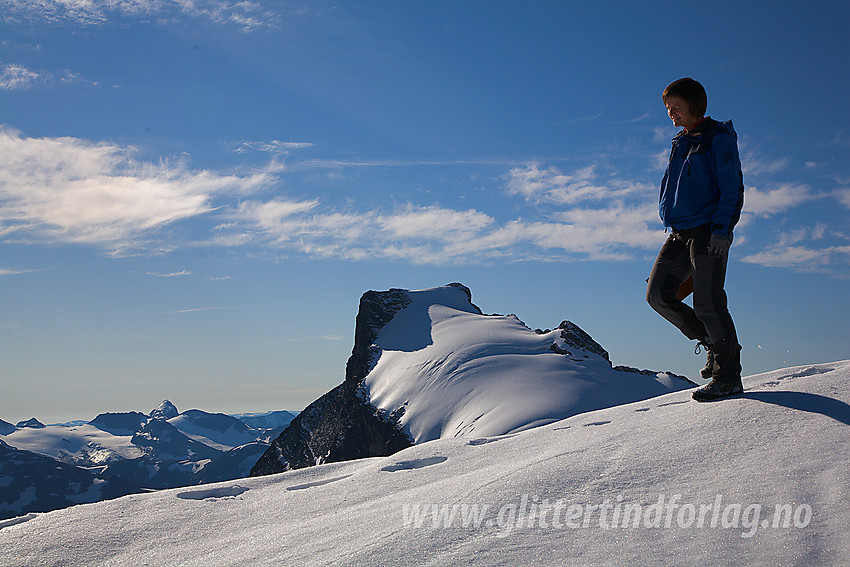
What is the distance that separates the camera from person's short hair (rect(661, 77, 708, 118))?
4812 mm

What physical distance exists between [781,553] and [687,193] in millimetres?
3146

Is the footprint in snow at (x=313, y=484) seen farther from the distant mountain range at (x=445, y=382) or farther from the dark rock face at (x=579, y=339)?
the dark rock face at (x=579, y=339)

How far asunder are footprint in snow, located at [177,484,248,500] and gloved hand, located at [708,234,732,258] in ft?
15.1

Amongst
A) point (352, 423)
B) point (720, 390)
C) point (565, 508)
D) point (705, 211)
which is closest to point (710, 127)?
point (705, 211)

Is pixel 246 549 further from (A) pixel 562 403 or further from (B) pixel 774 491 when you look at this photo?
→ (A) pixel 562 403

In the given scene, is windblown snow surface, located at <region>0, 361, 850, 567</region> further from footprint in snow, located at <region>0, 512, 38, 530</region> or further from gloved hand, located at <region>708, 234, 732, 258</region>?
gloved hand, located at <region>708, 234, 732, 258</region>

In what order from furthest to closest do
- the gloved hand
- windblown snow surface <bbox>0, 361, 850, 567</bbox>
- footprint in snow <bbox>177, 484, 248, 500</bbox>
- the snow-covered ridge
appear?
the snow-covered ridge < footprint in snow <bbox>177, 484, 248, 500</bbox> < the gloved hand < windblown snow surface <bbox>0, 361, 850, 567</bbox>

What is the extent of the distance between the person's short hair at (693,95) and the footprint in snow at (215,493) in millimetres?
5275

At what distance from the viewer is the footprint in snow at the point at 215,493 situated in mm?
4809

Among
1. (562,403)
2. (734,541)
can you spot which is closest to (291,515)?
(734,541)

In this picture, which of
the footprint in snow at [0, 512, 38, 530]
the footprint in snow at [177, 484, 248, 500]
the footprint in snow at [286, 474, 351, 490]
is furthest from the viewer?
the footprint in snow at [286, 474, 351, 490]

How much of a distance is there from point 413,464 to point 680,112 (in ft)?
13.1

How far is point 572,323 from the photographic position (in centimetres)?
3103

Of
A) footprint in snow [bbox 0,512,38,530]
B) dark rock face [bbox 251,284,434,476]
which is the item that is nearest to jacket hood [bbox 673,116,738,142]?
footprint in snow [bbox 0,512,38,530]
